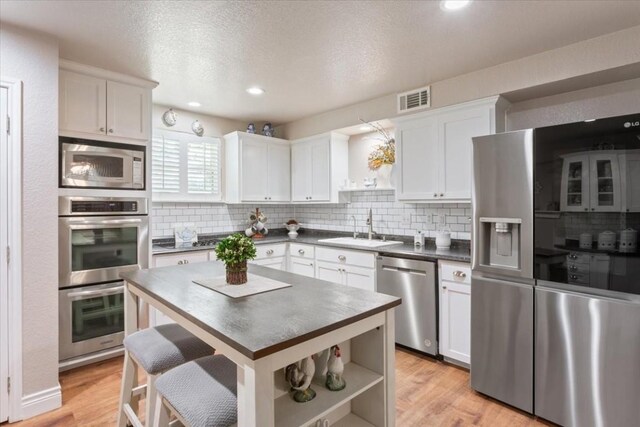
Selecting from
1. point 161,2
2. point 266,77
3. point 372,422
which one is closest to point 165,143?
point 266,77

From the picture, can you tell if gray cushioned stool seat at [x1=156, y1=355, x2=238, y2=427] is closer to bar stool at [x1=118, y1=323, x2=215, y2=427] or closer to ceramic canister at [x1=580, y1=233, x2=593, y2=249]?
bar stool at [x1=118, y1=323, x2=215, y2=427]

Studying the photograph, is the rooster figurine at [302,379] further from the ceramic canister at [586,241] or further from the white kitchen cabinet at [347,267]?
the white kitchen cabinet at [347,267]

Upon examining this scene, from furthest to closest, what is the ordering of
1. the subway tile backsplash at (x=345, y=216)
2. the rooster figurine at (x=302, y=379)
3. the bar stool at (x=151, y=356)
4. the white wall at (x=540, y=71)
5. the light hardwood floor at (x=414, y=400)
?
1. the subway tile backsplash at (x=345, y=216)
2. the white wall at (x=540, y=71)
3. the light hardwood floor at (x=414, y=400)
4. the bar stool at (x=151, y=356)
5. the rooster figurine at (x=302, y=379)

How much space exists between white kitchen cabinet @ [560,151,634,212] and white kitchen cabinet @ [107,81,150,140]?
326cm

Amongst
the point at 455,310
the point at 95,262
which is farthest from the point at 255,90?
the point at 455,310

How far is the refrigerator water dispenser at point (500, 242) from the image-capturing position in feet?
7.29

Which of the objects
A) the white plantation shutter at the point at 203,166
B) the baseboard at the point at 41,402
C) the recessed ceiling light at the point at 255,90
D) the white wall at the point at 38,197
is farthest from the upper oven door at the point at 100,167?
the baseboard at the point at 41,402

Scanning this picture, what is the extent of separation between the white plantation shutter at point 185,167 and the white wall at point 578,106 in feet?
11.0

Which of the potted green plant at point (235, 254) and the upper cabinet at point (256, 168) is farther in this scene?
the upper cabinet at point (256, 168)

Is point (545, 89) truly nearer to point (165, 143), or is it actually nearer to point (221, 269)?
point (221, 269)

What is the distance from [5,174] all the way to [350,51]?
2438 mm

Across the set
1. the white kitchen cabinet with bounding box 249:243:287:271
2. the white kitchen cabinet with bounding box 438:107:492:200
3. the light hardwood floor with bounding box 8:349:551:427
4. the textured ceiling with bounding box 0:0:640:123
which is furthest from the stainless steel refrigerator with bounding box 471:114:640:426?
the white kitchen cabinet with bounding box 249:243:287:271

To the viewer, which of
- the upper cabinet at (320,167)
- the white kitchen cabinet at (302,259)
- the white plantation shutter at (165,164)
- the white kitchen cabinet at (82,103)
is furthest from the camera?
the upper cabinet at (320,167)

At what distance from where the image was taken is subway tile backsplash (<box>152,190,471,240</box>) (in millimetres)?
3482
